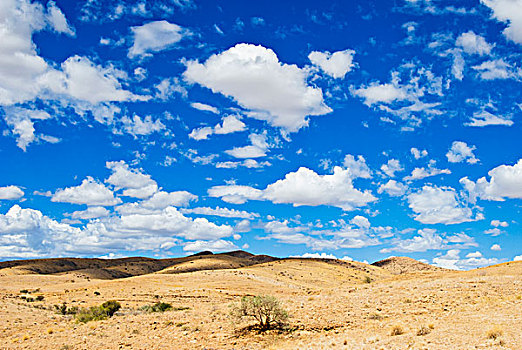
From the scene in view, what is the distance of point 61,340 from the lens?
28750 millimetres

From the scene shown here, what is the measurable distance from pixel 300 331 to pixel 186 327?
799 cm

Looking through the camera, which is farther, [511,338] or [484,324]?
[484,324]

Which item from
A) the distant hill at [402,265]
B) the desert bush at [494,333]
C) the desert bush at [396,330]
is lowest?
the desert bush at [396,330]

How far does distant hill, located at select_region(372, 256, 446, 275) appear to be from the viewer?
131125mm

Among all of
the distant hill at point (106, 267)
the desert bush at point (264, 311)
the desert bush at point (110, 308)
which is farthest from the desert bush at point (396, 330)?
the distant hill at point (106, 267)

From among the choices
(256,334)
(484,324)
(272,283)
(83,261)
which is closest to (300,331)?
(256,334)

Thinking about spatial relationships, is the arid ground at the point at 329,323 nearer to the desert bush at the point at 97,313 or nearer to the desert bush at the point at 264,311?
the desert bush at the point at 264,311

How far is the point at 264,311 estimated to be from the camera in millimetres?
27109

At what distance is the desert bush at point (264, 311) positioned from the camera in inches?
1058

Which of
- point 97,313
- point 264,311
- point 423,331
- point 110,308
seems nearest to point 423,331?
point 423,331

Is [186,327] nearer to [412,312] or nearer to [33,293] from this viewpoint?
[412,312]

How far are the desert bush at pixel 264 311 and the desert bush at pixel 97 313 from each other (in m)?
15.4

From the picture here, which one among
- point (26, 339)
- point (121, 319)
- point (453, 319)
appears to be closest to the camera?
point (453, 319)

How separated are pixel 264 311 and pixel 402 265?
124 metres
